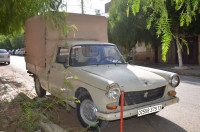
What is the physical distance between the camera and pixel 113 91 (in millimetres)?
3316

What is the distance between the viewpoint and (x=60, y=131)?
3.41 meters

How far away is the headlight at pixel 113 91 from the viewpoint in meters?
A: 3.28

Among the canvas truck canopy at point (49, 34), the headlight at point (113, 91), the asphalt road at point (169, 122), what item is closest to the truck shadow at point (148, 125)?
the asphalt road at point (169, 122)

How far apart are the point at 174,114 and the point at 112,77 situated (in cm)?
215

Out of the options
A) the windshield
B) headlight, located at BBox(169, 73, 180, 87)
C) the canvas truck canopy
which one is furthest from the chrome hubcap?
the canvas truck canopy

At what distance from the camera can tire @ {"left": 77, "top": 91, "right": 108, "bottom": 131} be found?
3656 millimetres

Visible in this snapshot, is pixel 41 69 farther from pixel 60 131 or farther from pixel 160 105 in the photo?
pixel 160 105

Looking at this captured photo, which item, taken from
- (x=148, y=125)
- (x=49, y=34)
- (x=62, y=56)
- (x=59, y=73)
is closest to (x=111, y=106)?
(x=148, y=125)

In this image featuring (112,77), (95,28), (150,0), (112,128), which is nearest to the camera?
(150,0)

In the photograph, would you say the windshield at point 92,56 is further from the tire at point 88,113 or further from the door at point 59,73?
the tire at point 88,113

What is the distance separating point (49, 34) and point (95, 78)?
8.04 ft

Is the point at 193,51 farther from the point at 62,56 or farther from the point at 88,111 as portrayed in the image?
the point at 88,111

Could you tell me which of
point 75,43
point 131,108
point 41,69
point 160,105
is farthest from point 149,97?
point 41,69

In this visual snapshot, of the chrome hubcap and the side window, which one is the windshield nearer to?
the side window
